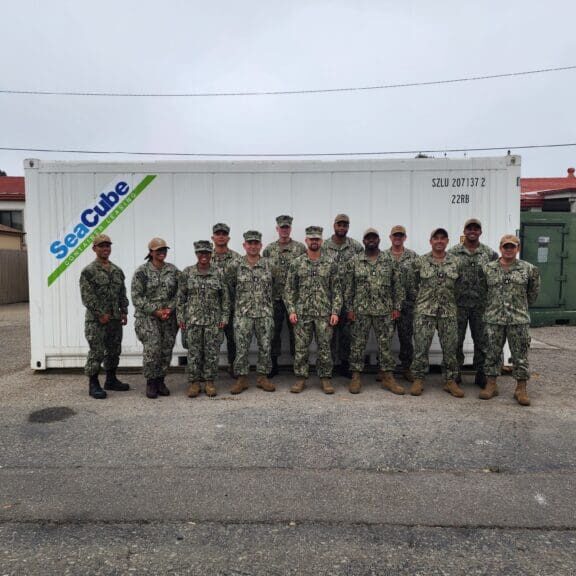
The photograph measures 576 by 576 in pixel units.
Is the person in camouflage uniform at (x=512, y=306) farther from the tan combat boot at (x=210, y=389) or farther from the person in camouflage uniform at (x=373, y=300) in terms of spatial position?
the tan combat boot at (x=210, y=389)

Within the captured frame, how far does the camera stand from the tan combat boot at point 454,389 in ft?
17.6

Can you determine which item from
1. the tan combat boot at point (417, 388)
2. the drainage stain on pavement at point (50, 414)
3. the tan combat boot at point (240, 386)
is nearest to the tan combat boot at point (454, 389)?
the tan combat boot at point (417, 388)

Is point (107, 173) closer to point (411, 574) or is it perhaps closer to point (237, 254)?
point (237, 254)

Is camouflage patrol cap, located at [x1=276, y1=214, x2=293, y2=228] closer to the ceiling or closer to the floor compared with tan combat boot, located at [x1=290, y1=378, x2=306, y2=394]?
closer to the ceiling

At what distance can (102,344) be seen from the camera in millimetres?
5473

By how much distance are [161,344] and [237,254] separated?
58.3 inches

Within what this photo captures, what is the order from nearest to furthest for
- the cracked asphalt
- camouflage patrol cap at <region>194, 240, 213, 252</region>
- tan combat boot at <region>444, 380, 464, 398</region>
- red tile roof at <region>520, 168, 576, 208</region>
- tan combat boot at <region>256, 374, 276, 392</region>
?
1. the cracked asphalt
2. camouflage patrol cap at <region>194, 240, 213, 252</region>
3. tan combat boot at <region>444, 380, 464, 398</region>
4. tan combat boot at <region>256, 374, 276, 392</region>
5. red tile roof at <region>520, 168, 576, 208</region>

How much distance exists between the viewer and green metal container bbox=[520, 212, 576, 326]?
1034 centimetres

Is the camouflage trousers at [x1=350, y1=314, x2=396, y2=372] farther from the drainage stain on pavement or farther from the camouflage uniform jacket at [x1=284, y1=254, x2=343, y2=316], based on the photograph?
the drainage stain on pavement

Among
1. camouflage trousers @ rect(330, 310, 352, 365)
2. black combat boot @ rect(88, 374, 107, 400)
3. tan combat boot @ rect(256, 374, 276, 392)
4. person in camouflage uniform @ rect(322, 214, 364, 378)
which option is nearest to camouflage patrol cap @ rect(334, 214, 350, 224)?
person in camouflage uniform @ rect(322, 214, 364, 378)

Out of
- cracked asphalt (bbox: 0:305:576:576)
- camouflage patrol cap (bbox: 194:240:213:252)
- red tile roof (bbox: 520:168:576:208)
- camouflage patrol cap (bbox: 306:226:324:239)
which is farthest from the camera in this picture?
red tile roof (bbox: 520:168:576:208)

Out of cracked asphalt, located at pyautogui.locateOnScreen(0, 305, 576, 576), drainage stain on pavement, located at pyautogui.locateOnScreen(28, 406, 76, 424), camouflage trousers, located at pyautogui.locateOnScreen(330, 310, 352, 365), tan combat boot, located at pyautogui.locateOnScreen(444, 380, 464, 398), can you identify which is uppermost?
camouflage trousers, located at pyautogui.locateOnScreen(330, 310, 352, 365)

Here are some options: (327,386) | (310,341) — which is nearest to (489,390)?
(327,386)

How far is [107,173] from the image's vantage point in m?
6.30
